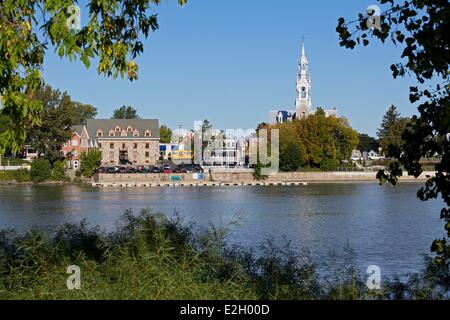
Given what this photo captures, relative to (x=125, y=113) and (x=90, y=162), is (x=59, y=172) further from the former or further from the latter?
(x=125, y=113)

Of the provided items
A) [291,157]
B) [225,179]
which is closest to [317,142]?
[291,157]

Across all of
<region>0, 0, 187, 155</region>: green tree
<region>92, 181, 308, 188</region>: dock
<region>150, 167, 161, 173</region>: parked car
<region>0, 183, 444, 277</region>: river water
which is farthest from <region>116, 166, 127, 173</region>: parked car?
<region>0, 0, 187, 155</region>: green tree

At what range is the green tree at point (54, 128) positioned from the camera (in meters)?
78.6

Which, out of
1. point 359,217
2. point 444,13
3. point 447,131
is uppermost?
point 444,13

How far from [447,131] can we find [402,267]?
12.4 m

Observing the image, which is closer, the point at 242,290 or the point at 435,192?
the point at 435,192

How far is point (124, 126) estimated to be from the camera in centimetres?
8919

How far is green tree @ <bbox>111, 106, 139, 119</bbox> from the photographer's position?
153750mm

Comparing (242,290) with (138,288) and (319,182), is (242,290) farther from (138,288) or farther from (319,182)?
(319,182)

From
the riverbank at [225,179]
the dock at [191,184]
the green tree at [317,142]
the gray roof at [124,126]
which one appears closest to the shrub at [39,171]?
the riverbank at [225,179]

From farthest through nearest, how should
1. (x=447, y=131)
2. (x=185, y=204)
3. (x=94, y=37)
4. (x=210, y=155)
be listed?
(x=210, y=155), (x=185, y=204), (x=94, y=37), (x=447, y=131)

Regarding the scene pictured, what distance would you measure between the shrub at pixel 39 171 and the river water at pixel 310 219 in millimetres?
21722

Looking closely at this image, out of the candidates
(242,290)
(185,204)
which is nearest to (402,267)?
(242,290)
